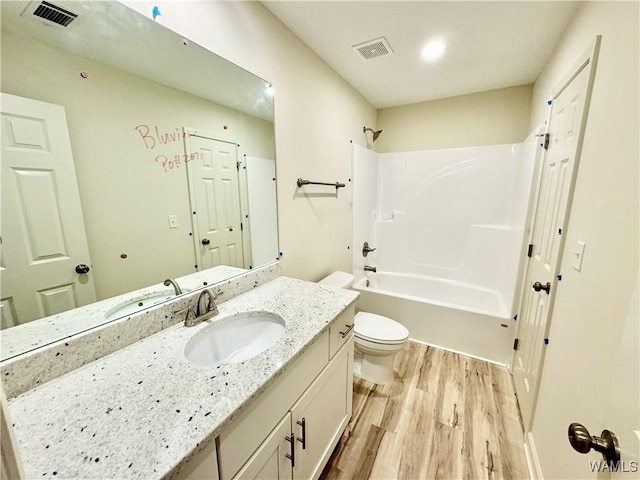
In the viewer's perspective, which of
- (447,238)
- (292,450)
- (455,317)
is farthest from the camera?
(447,238)

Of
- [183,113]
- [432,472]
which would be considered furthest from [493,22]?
[432,472]

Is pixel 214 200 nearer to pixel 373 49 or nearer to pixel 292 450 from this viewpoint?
pixel 292 450

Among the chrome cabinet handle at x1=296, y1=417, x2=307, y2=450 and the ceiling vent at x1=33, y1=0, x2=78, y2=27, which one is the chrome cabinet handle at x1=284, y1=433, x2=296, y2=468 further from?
Result: the ceiling vent at x1=33, y1=0, x2=78, y2=27

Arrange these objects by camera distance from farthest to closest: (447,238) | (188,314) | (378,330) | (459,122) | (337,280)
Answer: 1. (447,238)
2. (459,122)
3. (337,280)
4. (378,330)
5. (188,314)

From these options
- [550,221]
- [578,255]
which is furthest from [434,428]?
[550,221]

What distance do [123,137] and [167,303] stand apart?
0.65 m

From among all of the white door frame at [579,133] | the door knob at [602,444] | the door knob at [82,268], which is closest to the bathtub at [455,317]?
the white door frame at [579,133]

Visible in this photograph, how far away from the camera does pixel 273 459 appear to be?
0.88 meters

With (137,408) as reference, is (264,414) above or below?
below

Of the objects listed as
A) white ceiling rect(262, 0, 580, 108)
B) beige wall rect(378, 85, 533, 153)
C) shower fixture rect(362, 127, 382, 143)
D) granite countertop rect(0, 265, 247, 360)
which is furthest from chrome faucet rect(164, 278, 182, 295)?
beige wall rect(378, 85, 533, 153)

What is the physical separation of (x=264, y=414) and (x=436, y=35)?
87.1 inches

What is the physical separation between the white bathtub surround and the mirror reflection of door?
0.22 meters

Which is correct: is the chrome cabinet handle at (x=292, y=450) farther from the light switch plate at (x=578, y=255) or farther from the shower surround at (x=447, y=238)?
the shower surround at (x=447, y=238)

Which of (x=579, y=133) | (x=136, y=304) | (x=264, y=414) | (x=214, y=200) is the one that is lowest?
(x=264, y=414)
